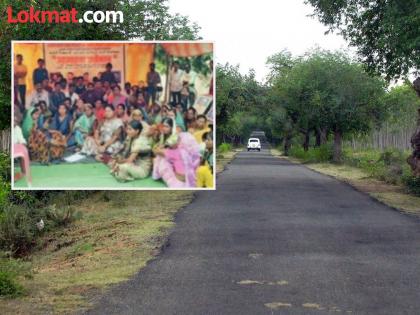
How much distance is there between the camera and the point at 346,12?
26.7 metres

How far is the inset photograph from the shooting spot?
5824 mm

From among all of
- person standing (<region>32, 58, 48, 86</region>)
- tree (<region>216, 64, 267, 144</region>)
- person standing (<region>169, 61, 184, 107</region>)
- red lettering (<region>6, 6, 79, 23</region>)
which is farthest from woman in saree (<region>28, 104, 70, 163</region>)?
tree (<region>216, 64, 267, 144</region>)

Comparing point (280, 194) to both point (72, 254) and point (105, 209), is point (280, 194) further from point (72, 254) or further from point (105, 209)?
point (72, 254)

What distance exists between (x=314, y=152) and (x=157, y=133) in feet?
164

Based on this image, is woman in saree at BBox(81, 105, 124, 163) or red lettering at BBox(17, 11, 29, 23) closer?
woman in saree at BBox(81, 105, 124, 163)

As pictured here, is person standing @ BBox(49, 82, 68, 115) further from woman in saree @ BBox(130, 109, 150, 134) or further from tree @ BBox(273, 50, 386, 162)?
tree @ BBox(273, 50, 386, 162)

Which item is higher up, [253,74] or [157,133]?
[253,74]

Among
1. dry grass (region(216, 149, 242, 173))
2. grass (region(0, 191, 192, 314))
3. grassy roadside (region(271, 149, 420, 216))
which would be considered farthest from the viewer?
dry grass (region(216, 149, 242, 173))

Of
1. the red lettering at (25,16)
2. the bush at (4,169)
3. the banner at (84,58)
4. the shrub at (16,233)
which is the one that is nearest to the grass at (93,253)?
the shrub at (16,233)

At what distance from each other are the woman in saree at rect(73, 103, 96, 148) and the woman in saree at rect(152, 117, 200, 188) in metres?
0.58

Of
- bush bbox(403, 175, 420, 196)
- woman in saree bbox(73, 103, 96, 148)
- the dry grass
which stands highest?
woman in saree bbox(73, 103, 96, 148)

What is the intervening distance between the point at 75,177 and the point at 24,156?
1.49 ft

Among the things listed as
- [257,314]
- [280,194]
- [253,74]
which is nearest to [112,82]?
[257,314]

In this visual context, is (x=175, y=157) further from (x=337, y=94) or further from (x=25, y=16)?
(x=337, y=94)
